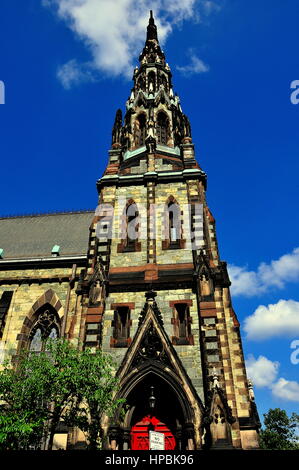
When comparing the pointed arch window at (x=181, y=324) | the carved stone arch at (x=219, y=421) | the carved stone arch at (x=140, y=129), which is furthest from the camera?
the carved stone arch at (x=140, y=129)

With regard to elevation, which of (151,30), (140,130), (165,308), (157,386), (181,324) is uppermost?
(151,30)

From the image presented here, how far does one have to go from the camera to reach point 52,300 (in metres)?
18.6

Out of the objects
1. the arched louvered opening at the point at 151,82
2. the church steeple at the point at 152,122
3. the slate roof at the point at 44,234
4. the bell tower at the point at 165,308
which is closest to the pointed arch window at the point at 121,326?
the bell tower at the point at 165,308

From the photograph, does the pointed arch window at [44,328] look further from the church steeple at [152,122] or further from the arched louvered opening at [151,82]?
the arched louvered opening at [151,82]

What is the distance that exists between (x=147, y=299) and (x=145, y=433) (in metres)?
4.89

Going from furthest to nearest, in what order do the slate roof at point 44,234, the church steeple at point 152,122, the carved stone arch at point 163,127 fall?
the carved stone arch at point 163,127 < the slate roof at point 44,234 < the church steeple at point 152,122

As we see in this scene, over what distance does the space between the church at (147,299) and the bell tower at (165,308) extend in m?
0.04

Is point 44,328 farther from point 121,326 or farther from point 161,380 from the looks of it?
point 161,380

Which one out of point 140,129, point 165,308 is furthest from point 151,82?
point 165,308

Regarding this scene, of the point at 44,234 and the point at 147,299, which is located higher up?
the point at 44,234

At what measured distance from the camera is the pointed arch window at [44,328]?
18.1 metres

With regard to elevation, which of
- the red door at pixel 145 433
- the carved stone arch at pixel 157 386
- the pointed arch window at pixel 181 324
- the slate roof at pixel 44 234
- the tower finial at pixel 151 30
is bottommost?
the red door at pixel 145 433

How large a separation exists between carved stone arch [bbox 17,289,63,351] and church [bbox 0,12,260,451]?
56 millimetres

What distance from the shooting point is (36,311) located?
1850cm
